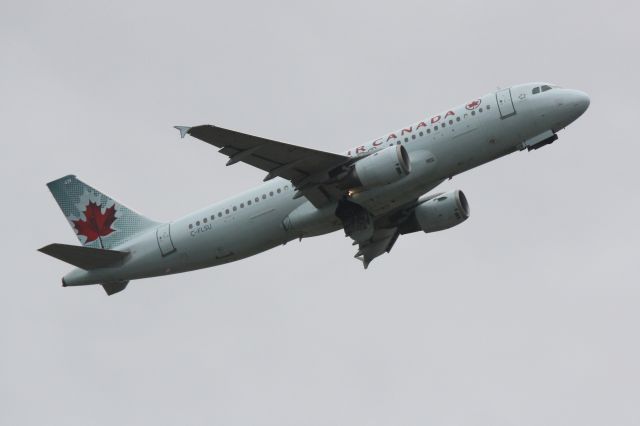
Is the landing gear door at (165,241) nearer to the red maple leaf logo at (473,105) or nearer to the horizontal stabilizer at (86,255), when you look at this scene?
the horizontal stabilizer at (86,255)

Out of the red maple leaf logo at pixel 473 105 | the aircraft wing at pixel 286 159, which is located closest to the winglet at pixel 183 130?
the aircraft wing at pixel 286 159

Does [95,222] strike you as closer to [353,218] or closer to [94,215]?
[94,215]

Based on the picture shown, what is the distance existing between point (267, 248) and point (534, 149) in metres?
13.2

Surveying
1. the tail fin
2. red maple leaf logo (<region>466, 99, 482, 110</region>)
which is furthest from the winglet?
red maple leaf logo (<region>466, 99, 482, 110</region>)

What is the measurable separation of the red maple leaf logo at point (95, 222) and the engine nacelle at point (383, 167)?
1466cm

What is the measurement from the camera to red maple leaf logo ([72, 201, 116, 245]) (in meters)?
54.9

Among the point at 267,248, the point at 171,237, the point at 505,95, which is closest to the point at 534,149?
the point at 505,95

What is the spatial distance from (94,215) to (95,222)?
0.40 meters

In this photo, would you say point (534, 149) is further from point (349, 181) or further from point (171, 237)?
point (171, 237)

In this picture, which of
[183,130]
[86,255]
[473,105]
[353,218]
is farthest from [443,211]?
[86,255]

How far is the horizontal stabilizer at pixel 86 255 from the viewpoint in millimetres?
50406

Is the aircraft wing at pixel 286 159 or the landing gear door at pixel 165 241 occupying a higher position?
the aircraft wing at pixel 286 159

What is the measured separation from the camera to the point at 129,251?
5288cm

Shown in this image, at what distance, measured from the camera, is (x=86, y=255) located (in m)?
51.7
